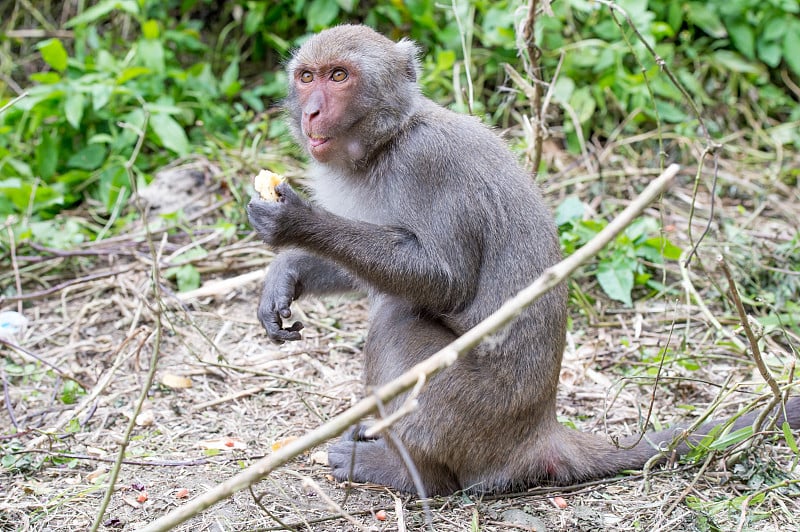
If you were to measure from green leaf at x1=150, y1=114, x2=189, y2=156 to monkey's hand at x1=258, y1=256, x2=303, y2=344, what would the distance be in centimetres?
252

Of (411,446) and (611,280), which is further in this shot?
(611,280)

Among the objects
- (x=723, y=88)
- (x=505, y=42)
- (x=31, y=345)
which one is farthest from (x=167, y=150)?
(x=723, y=88)

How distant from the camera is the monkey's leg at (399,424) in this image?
416 centimetres

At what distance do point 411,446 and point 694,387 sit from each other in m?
2.03

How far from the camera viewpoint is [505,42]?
25.1 feet

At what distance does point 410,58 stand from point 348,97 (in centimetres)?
55

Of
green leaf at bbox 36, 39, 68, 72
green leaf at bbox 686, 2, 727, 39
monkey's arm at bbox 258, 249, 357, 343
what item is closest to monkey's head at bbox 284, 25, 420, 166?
monkey's arm at bbox 258, 249, 357, 343

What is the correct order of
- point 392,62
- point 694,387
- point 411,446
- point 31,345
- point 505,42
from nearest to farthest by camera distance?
point 411,446, point 392,62, point 694,387, point 31,345, point 505,42

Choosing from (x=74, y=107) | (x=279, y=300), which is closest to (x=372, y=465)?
(x=279, y=300)

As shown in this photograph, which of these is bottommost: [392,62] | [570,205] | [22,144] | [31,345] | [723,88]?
[31,345]

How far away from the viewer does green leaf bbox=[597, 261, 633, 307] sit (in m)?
6.07

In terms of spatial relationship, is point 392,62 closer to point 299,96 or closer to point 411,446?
point 299,96

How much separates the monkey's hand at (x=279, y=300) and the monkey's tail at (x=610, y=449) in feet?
4.71

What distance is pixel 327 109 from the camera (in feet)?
14.4
